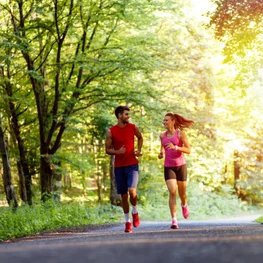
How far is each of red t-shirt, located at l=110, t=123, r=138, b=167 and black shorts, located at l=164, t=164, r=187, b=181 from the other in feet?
3.24

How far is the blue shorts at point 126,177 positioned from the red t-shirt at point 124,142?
0.08 m

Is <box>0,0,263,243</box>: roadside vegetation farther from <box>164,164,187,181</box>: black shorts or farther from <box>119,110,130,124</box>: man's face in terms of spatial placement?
<box>119,110,130,124</box>: man's face

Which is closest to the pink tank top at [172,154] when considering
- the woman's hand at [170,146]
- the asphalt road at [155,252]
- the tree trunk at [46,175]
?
the woman's hand at [170,146]

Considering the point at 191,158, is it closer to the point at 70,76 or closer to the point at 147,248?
the point at 70,76

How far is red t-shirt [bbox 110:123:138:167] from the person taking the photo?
10016 mm

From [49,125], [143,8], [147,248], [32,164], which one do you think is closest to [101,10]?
[143,8]

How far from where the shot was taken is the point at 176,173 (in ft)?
36.0

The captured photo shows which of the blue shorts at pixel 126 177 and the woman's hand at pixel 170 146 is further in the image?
the woman's hand at pixel 170 146

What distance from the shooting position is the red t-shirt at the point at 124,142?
32.9 feet

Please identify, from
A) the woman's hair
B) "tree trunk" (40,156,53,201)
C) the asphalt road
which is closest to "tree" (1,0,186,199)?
"tree trunk" (40,156,53,201)

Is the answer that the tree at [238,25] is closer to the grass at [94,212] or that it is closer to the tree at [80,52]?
the tree at [80,52]

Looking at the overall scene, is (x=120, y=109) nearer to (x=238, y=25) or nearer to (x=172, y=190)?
(x=172, y=190)

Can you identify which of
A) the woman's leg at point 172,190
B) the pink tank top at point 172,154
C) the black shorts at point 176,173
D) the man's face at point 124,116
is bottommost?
the woman's leg at point 172,190

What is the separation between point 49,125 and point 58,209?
6012 mm
